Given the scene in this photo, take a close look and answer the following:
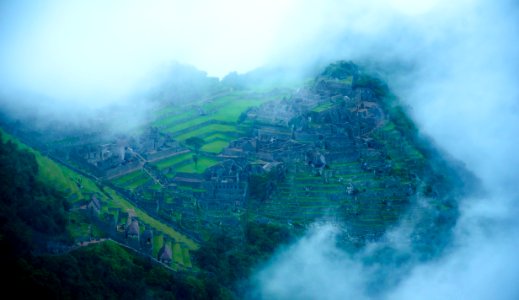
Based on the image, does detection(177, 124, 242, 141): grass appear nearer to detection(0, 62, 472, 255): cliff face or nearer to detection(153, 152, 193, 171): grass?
detection(0, 62, 472, 255): cliff face

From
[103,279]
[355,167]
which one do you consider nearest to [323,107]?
[355,167]

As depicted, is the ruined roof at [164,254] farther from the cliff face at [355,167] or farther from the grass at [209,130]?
the grass at [209,130]

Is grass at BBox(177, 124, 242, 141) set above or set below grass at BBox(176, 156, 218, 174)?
above

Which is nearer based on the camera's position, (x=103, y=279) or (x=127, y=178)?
(x=103, y=279)

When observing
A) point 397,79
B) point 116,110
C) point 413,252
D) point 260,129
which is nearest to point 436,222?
point 413,252

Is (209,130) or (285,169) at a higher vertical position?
(209,130)

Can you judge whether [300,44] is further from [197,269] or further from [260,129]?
[197,269]

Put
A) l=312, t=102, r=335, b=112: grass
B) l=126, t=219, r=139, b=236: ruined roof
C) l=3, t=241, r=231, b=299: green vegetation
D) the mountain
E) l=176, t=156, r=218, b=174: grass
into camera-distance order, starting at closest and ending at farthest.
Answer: l=3, t=241, r=231, b=299: green vegetation < the mountain < l=126, t=219, r=139, b=236: ruined roof < l=176, t=156, r=218, b=174: grass < l=312, t=102, r=335, b=112: grass

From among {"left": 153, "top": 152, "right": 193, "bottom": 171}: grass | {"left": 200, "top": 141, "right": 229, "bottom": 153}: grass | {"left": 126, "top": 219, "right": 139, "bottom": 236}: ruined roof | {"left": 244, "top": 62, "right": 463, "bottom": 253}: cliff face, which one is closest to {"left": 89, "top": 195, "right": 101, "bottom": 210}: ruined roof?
{"left": 126, "top": 219, "right": 139, "bottom": 236}: ruined roof

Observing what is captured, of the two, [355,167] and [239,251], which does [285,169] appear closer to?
[355,167]

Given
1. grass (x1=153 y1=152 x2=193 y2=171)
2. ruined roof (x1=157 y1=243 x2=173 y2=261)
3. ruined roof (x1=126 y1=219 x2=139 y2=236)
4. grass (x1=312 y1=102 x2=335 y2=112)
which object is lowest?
ruined roof (x1=157 y1=243 x2=173 y2=261)

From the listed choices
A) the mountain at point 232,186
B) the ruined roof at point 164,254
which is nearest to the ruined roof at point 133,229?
the mountain at point 232,186
